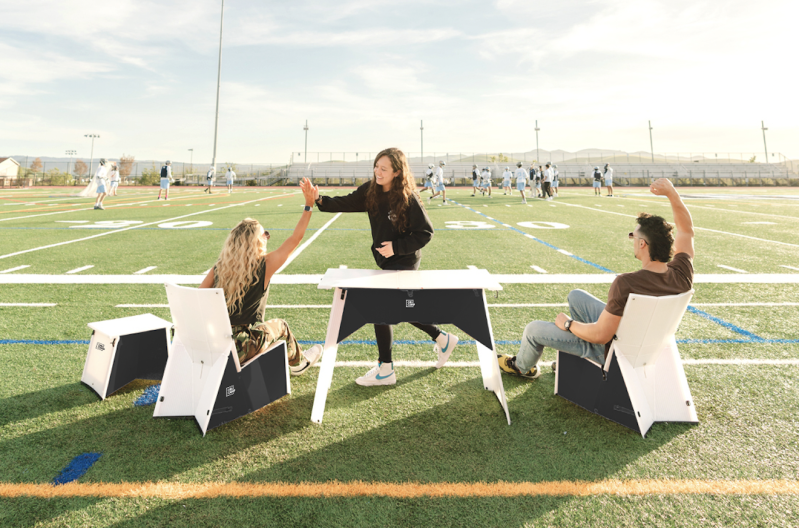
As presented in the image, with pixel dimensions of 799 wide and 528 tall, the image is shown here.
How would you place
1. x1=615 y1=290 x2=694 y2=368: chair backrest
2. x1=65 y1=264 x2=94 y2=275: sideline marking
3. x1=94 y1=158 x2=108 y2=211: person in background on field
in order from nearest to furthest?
x1=615 y1=290 x2=694 y2=368: chair backrest → x1=65 y1=264 x2=94 y2=275: sideline marking → x1=94 y1=158 x2=108 y2=211: person in background on field

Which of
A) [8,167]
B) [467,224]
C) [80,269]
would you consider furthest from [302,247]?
[8,167]

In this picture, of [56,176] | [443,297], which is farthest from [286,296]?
[56,176]

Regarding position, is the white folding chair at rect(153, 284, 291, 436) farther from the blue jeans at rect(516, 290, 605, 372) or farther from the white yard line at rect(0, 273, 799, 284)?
the white yard line at rect(0, 273, 799, 284)

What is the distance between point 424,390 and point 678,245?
6.82 feet

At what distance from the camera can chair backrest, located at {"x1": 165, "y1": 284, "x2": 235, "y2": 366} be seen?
2.78m

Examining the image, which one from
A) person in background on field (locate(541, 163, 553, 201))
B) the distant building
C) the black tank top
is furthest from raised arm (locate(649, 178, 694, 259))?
the distant building

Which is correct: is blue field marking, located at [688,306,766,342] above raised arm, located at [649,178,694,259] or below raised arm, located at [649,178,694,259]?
below

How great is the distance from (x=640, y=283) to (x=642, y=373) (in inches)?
24.8

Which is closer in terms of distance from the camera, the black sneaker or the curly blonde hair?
Result: the curly blonde hair

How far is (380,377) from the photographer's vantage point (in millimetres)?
3654

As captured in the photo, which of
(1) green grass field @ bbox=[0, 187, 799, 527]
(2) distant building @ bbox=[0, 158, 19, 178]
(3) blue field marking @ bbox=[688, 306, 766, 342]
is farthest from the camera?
(2) distant building @ bbox=[0, 158, 19, 178]

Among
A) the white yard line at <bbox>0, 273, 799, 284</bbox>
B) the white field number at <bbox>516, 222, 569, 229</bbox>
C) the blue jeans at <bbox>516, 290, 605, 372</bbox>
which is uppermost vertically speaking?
the white field number at <bbox>516, 222, 569, 229</bbox>

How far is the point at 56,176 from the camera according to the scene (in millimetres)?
60625

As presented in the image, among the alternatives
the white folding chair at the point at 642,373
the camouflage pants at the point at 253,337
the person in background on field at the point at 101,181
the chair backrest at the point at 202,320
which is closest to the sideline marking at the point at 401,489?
the white folding chair at the point at 642,373
